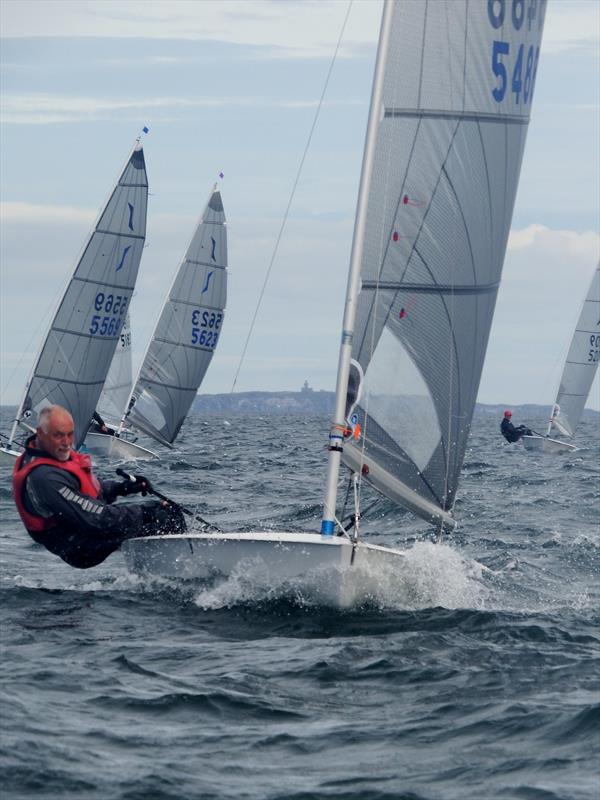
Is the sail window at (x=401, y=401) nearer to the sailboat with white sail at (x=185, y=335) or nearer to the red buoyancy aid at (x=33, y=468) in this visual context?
the red buoyancy aid at (x=33, y=468)

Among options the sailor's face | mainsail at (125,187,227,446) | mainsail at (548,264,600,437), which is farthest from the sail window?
mainsail at (548,264,600,437)

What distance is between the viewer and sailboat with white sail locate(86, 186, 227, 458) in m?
26.0

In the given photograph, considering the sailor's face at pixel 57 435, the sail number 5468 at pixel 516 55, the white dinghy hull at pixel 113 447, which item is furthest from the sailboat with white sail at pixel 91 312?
the sailor's face at pixel 57 435

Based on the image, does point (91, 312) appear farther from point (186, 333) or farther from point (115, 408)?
point (115, 408)

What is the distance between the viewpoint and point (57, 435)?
7949mm

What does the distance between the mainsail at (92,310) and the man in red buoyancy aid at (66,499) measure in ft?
38.5

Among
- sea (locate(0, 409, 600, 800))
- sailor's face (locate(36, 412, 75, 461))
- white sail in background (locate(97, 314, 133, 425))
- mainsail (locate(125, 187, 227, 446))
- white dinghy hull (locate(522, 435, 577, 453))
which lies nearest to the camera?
sea (locate(0, 409, 600, 800))

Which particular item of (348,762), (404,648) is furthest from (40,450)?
(348,762)

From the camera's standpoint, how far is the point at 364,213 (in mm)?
8570

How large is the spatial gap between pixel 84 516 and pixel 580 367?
30681 mm

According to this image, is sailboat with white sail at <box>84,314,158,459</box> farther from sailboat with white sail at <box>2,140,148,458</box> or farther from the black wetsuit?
the black wetsuit

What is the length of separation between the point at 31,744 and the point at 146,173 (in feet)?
55.0

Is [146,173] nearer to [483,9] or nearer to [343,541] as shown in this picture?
[483,9]

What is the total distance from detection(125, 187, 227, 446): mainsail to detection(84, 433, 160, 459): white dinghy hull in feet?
5.67
